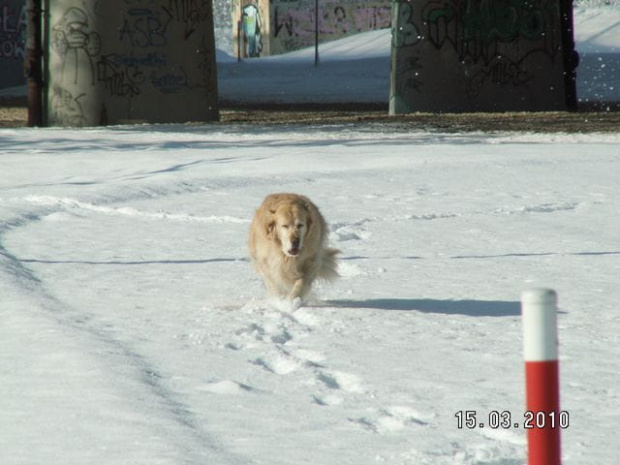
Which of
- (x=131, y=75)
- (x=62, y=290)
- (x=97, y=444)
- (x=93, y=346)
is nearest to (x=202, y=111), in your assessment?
(x=131, y=75)

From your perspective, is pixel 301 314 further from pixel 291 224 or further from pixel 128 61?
pixel 128 61

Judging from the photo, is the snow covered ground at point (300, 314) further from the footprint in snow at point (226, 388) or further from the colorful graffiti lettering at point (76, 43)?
the colorful graffiti lettering at point (76, 43)

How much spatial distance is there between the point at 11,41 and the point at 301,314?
1366 inches

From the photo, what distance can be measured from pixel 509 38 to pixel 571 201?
1454 centimetres

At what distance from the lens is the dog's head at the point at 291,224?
25.4 ft

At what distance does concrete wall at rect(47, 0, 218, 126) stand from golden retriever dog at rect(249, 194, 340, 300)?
1599 centimetres

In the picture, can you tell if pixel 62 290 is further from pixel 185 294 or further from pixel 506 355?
pixel 506 355

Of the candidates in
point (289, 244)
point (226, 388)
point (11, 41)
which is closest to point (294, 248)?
point (289, 244)

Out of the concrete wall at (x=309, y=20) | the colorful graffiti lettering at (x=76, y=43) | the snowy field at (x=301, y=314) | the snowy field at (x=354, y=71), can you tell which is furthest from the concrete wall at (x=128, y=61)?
the concrete wall at (x=309, y=20)

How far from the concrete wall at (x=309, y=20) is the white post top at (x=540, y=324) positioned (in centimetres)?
5566

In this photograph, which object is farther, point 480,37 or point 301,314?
point 480,37

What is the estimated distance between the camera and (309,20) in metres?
59.0

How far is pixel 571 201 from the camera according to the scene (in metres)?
13.2

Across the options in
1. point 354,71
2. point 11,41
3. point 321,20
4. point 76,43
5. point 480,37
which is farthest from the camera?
point 321,20
